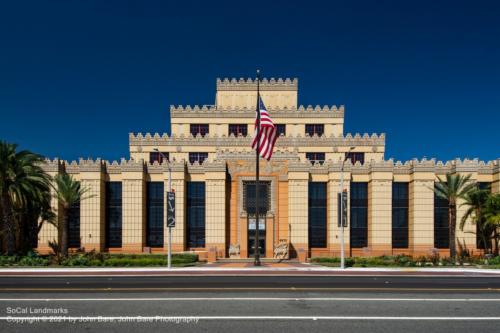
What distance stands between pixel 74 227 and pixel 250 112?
2787cm

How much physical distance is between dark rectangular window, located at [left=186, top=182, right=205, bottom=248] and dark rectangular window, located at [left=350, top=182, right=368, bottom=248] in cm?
1870

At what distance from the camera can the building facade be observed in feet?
155

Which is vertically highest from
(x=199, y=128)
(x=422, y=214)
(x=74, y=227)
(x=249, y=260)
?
(x=199, y=128)

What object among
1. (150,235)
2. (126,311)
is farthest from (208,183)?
(126,311)

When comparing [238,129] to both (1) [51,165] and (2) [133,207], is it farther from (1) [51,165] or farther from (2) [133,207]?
(1) [51,165]

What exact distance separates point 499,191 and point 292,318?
4252cm

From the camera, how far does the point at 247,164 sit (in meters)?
48.7

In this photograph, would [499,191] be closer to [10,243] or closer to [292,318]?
[292,318]

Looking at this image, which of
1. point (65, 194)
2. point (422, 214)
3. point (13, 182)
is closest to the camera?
point (13, 182)

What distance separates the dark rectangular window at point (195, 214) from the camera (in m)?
48.7

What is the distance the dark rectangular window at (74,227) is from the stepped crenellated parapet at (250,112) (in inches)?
725

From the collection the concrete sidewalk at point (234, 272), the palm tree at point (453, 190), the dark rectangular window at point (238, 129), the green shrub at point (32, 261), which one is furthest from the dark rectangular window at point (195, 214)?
the palm tree at point (453, 190)

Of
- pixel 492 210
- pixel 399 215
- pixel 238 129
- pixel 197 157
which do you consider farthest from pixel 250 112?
pixel 492 210

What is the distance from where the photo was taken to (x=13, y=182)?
3975 cm
